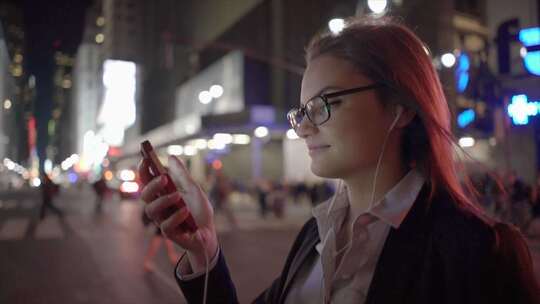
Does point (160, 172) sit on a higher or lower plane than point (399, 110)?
lower

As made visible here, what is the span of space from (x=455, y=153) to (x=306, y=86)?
0.53 m

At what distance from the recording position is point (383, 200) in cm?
141

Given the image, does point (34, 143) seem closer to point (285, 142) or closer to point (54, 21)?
point (54, 21)

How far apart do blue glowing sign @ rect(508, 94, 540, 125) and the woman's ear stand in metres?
8.84

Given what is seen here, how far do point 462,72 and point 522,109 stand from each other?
101 inches

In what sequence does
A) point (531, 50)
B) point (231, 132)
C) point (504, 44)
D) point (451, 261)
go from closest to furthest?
point (451, 261)
point (531, 50)
point (504, 44)
point (231, 132)

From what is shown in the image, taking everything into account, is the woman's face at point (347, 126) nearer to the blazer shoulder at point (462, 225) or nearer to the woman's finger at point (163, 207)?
the blazer shoulder at point (462, 225)

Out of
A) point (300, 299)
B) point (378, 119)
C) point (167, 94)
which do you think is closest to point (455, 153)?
point (378, 119)

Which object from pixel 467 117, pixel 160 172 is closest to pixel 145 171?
pixel 160 172

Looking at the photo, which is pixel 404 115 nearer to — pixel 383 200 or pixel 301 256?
pixel 383 200

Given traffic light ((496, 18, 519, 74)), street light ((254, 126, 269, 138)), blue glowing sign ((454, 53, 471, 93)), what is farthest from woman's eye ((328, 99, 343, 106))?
street light ((254, 126, 269, 138))

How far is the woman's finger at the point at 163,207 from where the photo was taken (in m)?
1.34

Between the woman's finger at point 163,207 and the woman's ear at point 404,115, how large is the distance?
706 mm

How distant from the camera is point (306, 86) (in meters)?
1.58
